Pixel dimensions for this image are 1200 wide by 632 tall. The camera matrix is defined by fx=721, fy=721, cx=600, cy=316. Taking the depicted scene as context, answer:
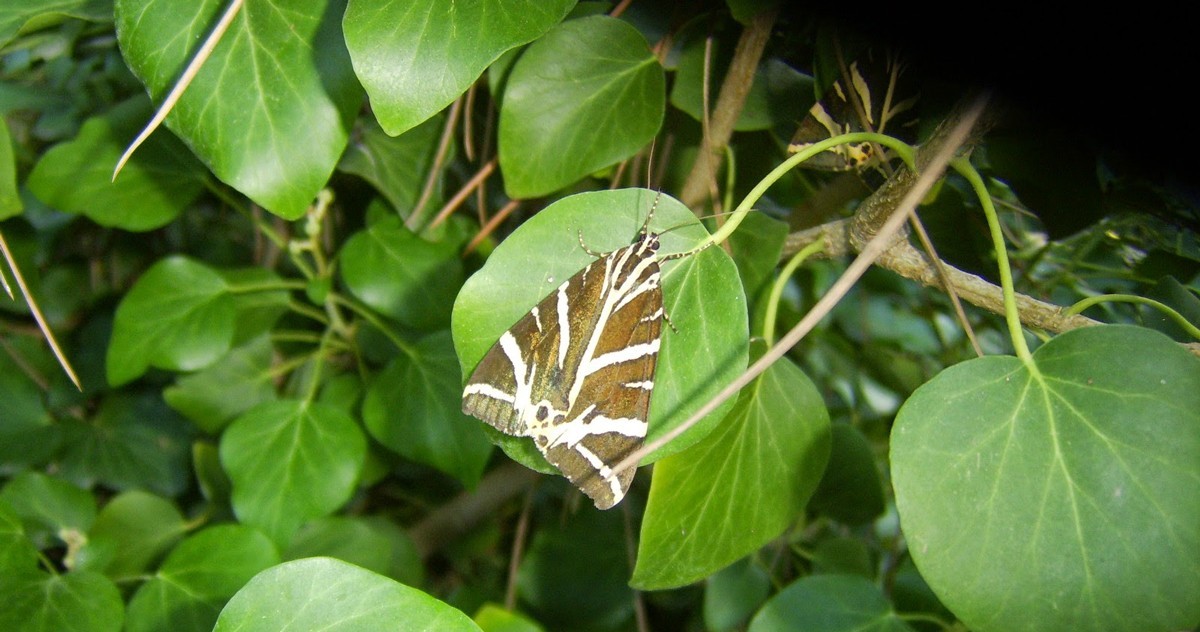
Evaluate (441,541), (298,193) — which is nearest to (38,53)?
(298,193)

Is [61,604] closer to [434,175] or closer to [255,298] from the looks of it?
[255,298]

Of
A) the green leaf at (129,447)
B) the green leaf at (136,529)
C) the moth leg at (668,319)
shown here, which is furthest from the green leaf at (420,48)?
the green leaf at (129,447)

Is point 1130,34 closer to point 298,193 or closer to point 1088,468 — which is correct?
point 1088,468

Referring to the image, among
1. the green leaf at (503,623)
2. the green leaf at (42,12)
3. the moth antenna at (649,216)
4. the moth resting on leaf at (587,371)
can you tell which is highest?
the green leaf at (42,12)

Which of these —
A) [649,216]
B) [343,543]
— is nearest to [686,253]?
[649,216]

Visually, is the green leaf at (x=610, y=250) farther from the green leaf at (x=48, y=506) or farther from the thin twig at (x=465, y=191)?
the green leaf at (x=48, y=506)

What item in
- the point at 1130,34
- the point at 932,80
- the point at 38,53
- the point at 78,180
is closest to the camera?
the point at 1130,34
